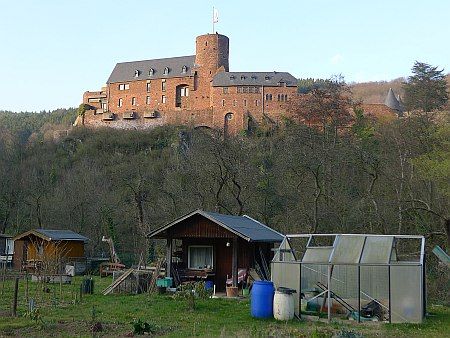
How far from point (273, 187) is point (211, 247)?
1642 centimetres

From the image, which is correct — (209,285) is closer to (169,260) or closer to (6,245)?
(169,260)

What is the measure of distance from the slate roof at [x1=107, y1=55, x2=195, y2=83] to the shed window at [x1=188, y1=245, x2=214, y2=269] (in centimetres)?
5972

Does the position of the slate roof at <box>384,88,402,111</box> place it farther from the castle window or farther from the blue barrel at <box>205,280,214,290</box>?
the blue barrel at <box>205,280,214,290</box>

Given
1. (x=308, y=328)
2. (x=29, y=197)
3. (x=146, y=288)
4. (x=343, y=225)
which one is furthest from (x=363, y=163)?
(x=29, y=197)

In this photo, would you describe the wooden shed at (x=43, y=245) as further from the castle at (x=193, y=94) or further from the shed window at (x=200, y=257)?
the castle at (x=193, y=94)

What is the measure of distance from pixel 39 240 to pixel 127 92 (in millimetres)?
54534

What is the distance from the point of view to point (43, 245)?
29594 mm

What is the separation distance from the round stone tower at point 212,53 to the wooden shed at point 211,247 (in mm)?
58304

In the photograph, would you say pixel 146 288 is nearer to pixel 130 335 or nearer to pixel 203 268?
pixel 203 268

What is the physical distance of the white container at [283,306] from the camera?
1410cm

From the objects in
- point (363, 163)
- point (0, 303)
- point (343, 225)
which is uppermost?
point (363, 163)

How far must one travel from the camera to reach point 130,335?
11.7 meters

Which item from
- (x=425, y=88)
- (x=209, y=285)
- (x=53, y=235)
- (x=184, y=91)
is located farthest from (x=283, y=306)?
(x=184, y=91)

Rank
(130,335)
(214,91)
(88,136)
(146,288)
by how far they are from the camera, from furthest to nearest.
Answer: (214,91)
(88,136)
(146,288)
(130,335)
